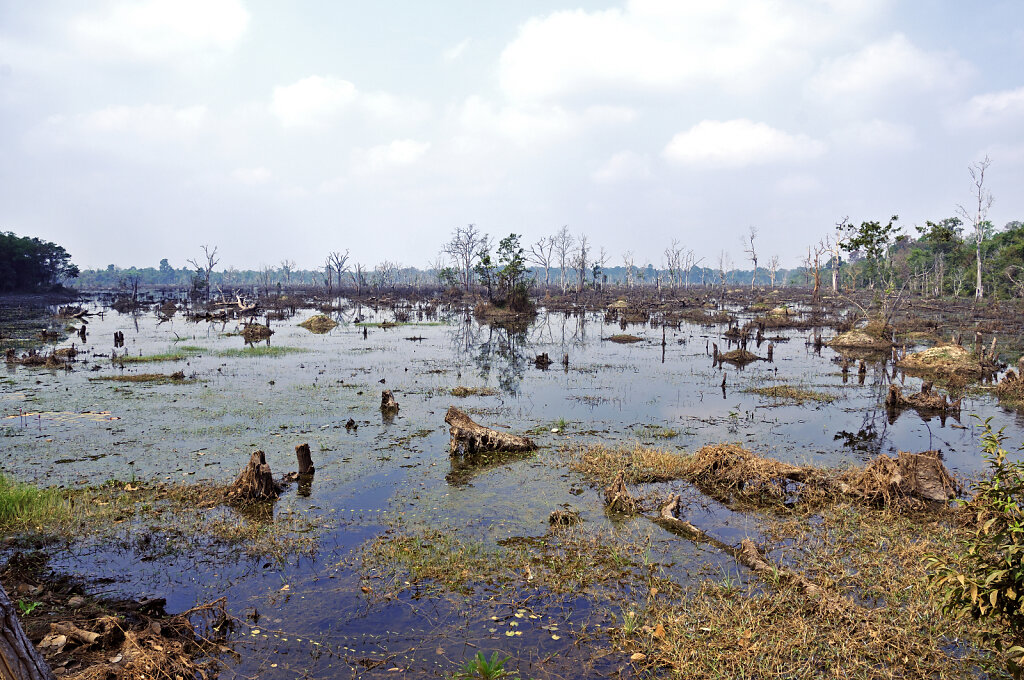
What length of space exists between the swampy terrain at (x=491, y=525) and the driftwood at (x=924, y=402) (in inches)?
11.4

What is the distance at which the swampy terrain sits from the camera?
231 inches

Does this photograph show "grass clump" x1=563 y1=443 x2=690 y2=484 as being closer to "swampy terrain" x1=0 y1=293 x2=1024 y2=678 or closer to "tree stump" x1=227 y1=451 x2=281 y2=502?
"swampy terrain" x1=0 y1=293 x2=1024 y2=678

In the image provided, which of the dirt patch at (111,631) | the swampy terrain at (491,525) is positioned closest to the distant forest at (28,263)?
the swampy terrain at (491,525)

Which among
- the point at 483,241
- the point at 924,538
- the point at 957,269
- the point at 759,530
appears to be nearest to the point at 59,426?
the point at 759,530

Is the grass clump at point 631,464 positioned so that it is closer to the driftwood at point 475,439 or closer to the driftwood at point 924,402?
the driftwood at point 475,439

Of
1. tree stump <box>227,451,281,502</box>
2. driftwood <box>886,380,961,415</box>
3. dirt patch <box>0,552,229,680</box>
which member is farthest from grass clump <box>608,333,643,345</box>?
dirt patch <box>0,552,229,680</box>

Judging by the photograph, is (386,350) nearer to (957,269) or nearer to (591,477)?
(591,477)

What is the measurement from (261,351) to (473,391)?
1470 cm

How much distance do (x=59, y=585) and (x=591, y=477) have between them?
834cm

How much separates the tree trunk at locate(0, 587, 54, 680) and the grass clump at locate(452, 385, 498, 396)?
15.6m

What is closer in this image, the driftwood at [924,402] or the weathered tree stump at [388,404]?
the driftwood at [924,402]

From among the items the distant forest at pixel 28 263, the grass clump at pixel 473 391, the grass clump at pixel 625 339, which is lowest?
the grass clump at pixel 473 391

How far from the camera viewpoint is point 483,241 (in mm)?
89562

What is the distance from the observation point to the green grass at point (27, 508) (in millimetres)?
8453
